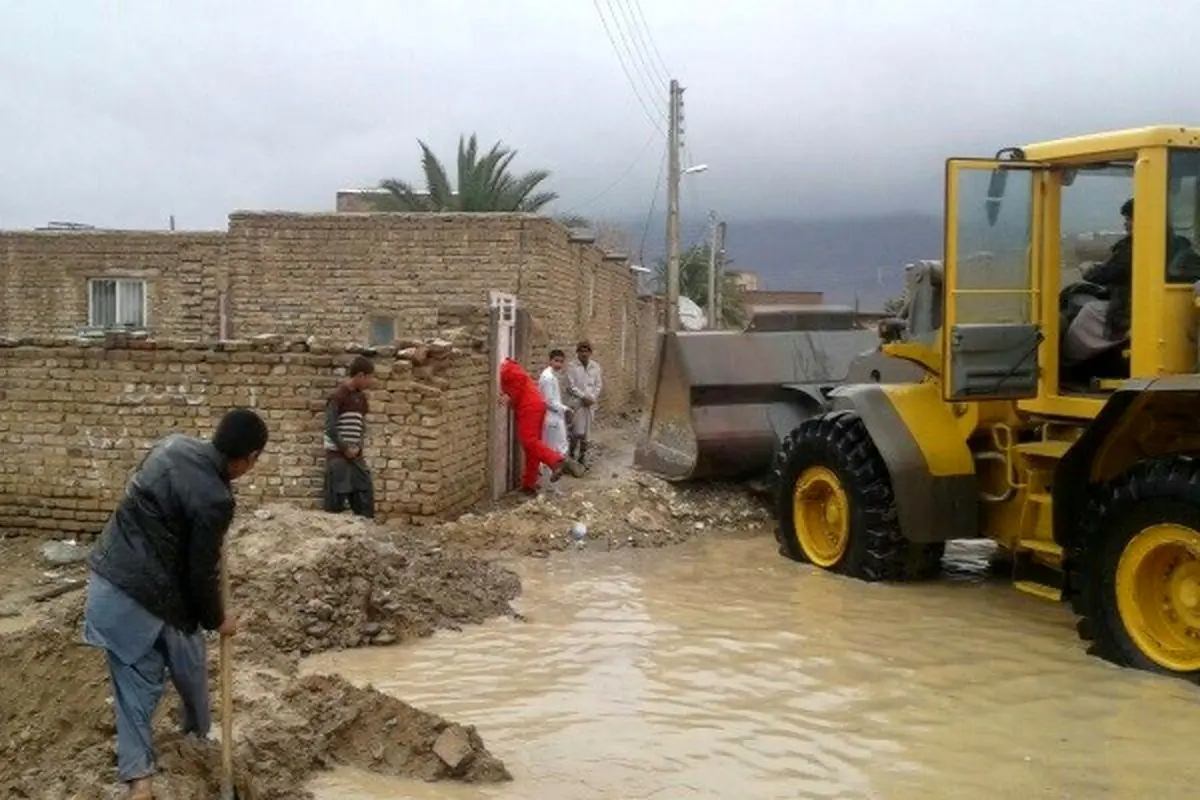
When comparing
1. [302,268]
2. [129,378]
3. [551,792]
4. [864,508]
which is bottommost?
[551,792]

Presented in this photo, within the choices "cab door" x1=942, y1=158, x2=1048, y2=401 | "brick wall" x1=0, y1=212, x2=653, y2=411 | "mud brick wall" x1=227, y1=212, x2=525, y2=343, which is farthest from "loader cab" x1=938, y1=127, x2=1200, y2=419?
"mud brick wall" x1=227, y1=212, x2=525, y2=343

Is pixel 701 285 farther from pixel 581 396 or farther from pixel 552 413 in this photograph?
pixel 552 413

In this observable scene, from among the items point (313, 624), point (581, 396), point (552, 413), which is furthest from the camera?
point (581, 396)

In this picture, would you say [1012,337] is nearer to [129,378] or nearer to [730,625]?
[730,625]

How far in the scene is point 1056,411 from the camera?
8.09 metres

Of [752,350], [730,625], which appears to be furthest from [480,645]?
[752,350]

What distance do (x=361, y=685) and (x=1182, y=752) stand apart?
3933 mm

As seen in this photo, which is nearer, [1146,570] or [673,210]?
[1146,570]

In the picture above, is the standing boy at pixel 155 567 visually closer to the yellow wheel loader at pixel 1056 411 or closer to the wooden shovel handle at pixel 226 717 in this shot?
the wooden shovel handle at pixel 226 717

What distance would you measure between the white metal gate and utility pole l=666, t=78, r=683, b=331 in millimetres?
16117

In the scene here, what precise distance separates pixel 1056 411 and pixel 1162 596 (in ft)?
4.59

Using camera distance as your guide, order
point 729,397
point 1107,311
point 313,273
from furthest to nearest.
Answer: point 313,273, point 729,397, point 1107,311

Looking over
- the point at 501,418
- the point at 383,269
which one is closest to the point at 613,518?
the point at 501,418

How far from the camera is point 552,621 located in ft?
28.2
